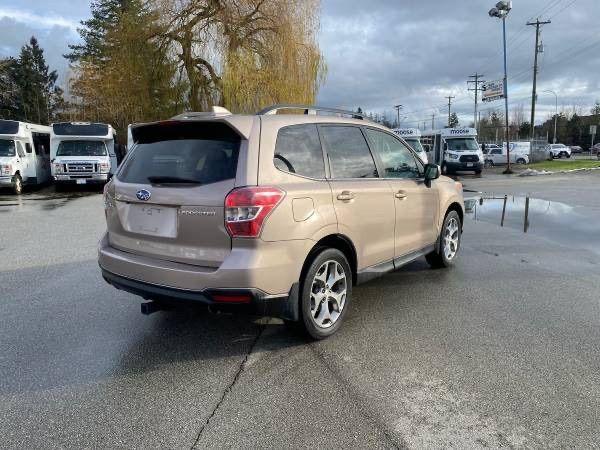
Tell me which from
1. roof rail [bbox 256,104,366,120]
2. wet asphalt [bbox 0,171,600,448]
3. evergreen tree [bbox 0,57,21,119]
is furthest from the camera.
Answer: evergreen tree [bbox 0,57,21,119]

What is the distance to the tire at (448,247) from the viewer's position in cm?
612

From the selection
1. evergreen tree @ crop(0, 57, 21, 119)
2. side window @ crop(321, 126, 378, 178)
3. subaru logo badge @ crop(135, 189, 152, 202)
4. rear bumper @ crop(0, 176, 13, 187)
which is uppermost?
evergreen tree @ crop(0, 57, 21, 119)

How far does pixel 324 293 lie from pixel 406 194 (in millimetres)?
1626

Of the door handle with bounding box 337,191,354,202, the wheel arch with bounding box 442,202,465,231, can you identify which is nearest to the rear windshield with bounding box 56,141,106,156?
the wheel arch with bounding box 442,202,465,231

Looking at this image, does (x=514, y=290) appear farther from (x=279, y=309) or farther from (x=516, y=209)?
(x=516, y=209)

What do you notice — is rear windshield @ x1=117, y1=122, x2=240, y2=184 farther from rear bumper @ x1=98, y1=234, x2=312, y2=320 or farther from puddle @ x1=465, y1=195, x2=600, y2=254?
puddle @ x1=465, y1=195, x2=600, y2=254

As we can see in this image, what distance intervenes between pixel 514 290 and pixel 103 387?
13.9ft

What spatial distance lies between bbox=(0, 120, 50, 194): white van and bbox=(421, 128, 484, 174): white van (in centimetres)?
2048

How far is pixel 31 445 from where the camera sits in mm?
2672

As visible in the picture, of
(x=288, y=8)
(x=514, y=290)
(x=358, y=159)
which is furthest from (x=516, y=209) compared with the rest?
(x=288, y=8)

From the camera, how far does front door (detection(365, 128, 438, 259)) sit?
4.93 meters

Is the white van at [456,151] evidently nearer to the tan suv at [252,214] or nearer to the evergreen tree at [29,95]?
the tan suv at [252,214]

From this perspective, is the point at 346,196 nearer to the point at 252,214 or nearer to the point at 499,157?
the point at 252,214

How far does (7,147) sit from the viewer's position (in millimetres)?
18328
